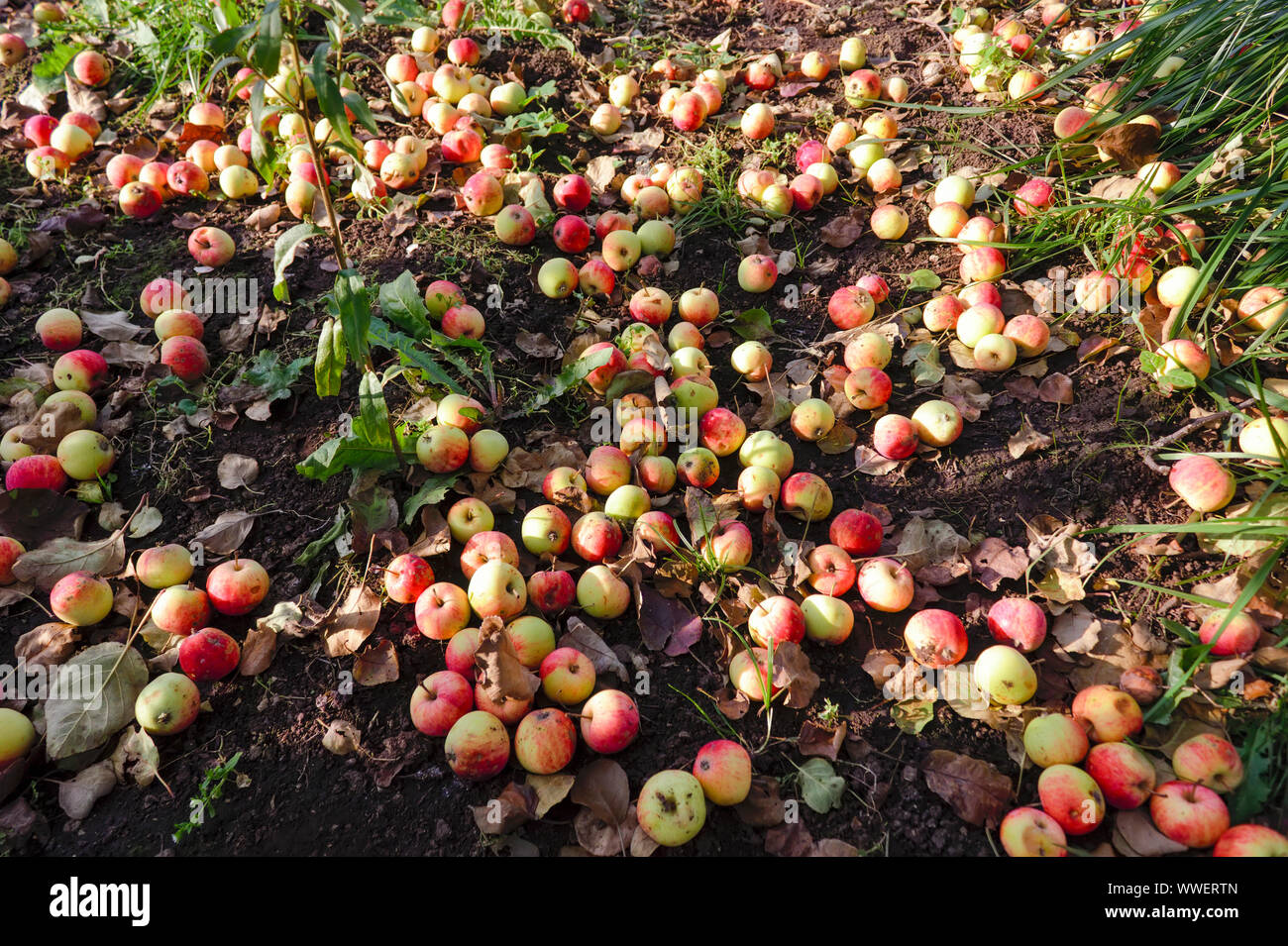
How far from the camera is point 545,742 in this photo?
7.84 feet

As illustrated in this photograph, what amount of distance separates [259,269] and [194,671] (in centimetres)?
211

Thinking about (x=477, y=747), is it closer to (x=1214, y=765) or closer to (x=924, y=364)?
(x=1214, y=765)

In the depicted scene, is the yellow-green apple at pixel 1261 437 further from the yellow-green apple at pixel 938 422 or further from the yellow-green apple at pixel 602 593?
the yellow-green apple at pixel 602 593

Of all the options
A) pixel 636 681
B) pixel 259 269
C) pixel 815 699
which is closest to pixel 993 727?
pixel 815 699

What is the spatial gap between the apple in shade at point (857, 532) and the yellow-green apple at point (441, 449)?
4.70ft

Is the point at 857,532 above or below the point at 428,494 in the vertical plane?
above

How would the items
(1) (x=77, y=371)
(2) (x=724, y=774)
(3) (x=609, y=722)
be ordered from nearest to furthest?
(2) (x=724, y=774)
(3) (x=609, y=722)
(1) (x=77, y=371)

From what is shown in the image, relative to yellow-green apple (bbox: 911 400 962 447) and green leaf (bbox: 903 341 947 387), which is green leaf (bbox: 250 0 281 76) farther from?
green leaf (bbox: 903 341 947 387)

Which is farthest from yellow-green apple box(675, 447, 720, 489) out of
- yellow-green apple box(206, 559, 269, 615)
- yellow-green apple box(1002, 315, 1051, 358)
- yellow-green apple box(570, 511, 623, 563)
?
yellow-green apple box(206, 559, 269, 615)

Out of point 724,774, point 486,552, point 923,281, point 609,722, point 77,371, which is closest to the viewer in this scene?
point 724,774

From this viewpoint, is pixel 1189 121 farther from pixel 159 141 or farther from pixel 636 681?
pixel 159 141

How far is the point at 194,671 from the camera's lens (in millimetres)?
2590

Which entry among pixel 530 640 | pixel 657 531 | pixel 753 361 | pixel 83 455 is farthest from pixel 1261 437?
pixel 83 455

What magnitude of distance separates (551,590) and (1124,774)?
71.0 inches
